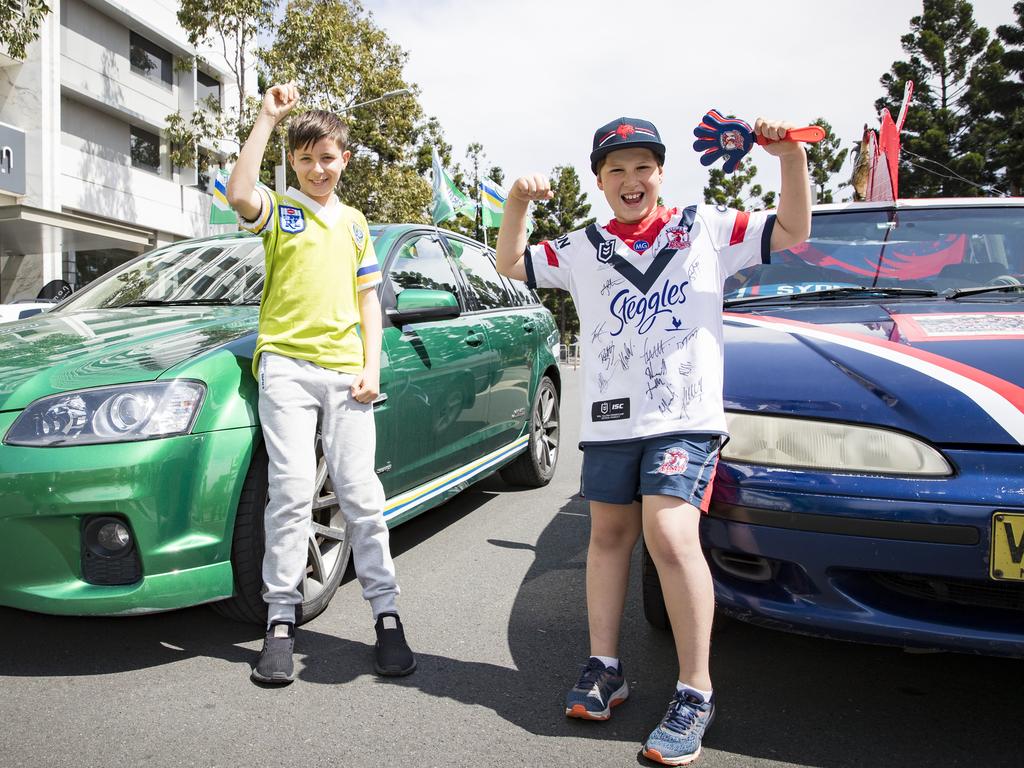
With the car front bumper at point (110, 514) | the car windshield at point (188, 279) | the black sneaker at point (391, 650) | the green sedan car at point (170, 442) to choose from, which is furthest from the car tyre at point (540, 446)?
the car front bumper at point (110, 514)

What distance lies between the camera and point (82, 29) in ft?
68.0

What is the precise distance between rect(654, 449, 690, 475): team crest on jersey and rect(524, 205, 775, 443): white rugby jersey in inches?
2.4

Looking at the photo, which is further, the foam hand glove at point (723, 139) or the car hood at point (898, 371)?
the foam hand glove at point (723, 139)

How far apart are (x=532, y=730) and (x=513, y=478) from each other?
10.2ft

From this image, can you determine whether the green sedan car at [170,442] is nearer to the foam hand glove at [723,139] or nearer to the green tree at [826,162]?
the foam hand glove at [723,139]

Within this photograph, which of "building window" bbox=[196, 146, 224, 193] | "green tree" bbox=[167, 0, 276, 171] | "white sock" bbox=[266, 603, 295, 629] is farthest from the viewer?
"building window" bbox=[196, 146, 224, 193]

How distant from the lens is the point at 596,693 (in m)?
2.26

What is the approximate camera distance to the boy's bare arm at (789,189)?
213 centimetres

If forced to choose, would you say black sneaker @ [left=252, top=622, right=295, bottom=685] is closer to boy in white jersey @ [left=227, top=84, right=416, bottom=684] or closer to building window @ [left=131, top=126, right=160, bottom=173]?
boy in white jersey @ [left=227, top=84, right=416, bottom=684]

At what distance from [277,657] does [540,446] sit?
3.02 metres

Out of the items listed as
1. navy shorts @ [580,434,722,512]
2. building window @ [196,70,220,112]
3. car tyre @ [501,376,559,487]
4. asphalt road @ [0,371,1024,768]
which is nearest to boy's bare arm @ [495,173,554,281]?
navy shorts @ [580,434,722,512]

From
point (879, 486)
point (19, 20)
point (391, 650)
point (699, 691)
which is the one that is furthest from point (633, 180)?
point (19, 20)

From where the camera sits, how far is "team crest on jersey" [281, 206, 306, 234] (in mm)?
2686

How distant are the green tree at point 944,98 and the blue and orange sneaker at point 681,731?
35.6 meters
